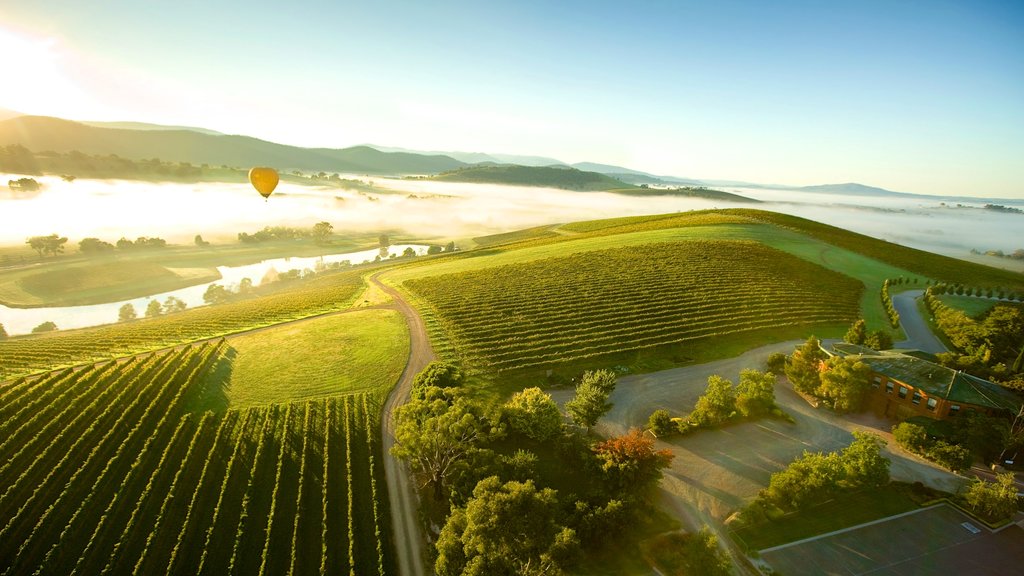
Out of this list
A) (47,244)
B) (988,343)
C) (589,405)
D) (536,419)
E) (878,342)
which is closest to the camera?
(536,419)

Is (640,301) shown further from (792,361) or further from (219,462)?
(219,462)

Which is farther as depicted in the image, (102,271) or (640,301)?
(102,271)

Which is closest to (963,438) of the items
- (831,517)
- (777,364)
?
(777,364)

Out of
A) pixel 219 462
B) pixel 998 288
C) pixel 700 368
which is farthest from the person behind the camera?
pixel 998 288

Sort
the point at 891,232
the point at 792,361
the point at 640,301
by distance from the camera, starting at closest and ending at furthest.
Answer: the point at 792,361 → the point at 640,301 → the point at 891,232

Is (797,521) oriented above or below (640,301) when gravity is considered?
below

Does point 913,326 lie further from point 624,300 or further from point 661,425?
point 661,425

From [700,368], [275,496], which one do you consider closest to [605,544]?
[275,496]
